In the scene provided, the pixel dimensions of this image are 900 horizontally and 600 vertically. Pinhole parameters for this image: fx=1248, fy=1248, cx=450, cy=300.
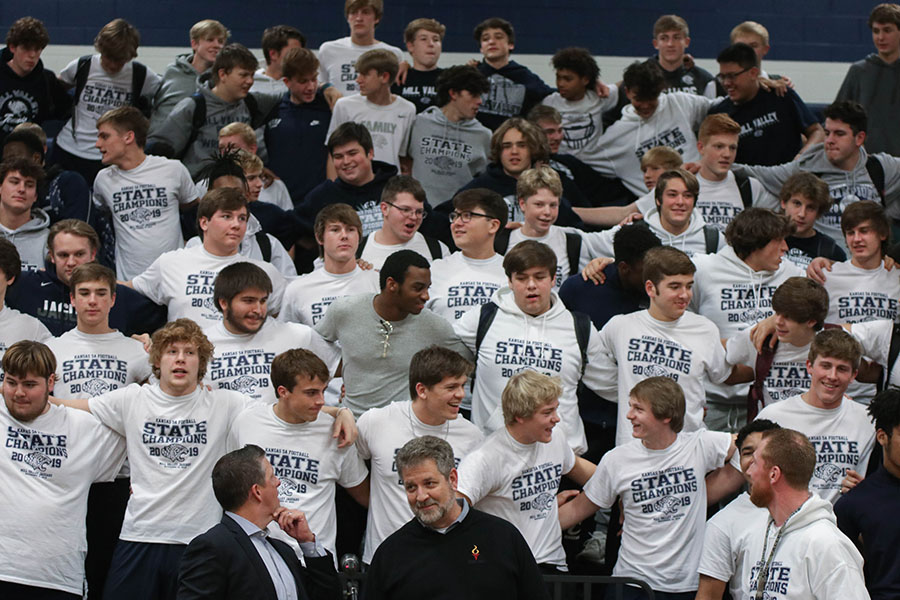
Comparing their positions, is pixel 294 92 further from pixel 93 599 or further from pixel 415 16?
pixel 93 599

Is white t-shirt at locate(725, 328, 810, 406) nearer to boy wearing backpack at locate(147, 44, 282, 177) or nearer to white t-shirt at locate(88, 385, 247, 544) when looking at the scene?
white t-shirt at locate(88, 385, 247, 544)

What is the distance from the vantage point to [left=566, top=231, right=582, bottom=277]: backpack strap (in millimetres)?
7645

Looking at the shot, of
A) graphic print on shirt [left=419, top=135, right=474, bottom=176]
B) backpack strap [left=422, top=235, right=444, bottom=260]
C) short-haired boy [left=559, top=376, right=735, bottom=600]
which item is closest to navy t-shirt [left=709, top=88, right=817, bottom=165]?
graphic print on shirt [left=419, top=135, right=474, bottom=176]

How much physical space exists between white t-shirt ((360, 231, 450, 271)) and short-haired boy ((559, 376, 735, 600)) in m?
2.02

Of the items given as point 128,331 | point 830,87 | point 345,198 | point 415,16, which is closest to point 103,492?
point 128,331

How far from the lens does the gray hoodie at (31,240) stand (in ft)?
25.0

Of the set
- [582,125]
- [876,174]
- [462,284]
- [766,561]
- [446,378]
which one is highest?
[582,125]

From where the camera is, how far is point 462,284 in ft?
23.5

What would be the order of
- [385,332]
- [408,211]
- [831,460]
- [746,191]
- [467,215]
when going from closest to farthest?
1. [831,460]
2. [385,332]
3. [467,215]
4. [408,211]
5. [746,191]

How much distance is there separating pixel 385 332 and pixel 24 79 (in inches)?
174

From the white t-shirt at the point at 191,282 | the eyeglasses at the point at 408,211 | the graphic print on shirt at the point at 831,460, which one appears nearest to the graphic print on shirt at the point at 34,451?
the white t-shirt at the point at 191,282

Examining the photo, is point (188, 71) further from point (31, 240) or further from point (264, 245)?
point (264, 245)

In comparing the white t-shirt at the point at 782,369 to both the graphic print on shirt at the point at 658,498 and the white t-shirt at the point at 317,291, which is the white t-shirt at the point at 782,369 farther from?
the white t-shirt at the point at 317,291

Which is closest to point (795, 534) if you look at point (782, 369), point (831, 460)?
point (831, 460)
